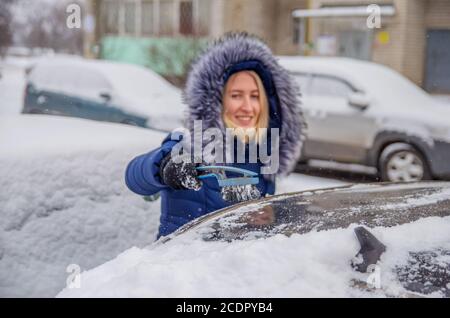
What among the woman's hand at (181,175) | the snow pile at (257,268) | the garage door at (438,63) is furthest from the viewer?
the garage door at (438,63)

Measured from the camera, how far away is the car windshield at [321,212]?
66.1 inches

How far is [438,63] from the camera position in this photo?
1606 centimetres

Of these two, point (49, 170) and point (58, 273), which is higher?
point (49, 170)

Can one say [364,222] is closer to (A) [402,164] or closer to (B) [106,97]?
(A) [402,164]

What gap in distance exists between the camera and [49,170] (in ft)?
8.28

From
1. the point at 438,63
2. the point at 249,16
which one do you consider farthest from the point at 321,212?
the point at 249,16

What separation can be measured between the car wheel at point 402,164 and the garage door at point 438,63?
9574 millimetres

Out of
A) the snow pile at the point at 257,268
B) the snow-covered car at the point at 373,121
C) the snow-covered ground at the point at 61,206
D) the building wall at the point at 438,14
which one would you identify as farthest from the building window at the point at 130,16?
the snow pile at the point at 257,268

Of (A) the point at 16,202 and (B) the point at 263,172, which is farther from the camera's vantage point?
(B) the point at 263,172

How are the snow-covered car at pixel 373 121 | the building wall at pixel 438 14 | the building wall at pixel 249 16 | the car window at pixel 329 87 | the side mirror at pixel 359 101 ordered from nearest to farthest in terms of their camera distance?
1. the snow-covered car at pixel 373 121
2. the side mirror at pixel 359 101
3. the car window at pixel 329 87
4. the building wall at pixel 438 14
5. the building wall at pixel 249 16

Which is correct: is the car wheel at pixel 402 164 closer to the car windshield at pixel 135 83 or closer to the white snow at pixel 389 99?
the white snow at pixel 389 99
